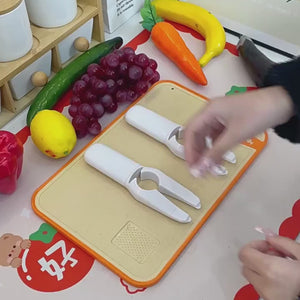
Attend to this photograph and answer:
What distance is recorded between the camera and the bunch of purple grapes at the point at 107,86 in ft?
2.09

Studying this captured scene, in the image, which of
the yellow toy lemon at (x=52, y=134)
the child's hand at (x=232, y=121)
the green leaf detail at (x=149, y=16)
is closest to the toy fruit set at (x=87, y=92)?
the yellow toy lemon at (x=52, y=134)

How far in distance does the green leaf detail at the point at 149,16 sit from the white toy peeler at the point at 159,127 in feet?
0.64

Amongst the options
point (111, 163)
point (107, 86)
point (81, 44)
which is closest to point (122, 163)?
point (111, 163)

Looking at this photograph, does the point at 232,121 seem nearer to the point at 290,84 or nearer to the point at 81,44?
the point at 290,84

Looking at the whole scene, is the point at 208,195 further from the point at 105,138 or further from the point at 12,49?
the point at 12,49

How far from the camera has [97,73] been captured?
0.66m

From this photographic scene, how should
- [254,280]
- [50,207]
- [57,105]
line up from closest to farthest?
1. [254,280]
2. [50,207]
3. [57,105]

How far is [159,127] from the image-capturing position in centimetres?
62

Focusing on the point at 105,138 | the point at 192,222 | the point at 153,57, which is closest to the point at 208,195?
the point at 192,222

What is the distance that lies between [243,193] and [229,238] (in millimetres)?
65

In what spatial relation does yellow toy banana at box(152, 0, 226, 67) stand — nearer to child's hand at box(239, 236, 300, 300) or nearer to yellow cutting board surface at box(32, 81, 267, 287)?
yellow cutting board surface at box(32, 81, 267, 287)

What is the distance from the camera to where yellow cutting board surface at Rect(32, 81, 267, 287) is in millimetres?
522

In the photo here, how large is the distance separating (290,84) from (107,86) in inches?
10.5

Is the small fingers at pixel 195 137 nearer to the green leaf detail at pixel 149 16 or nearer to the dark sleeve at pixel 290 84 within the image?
the dark sleeve at pixel 290 84
